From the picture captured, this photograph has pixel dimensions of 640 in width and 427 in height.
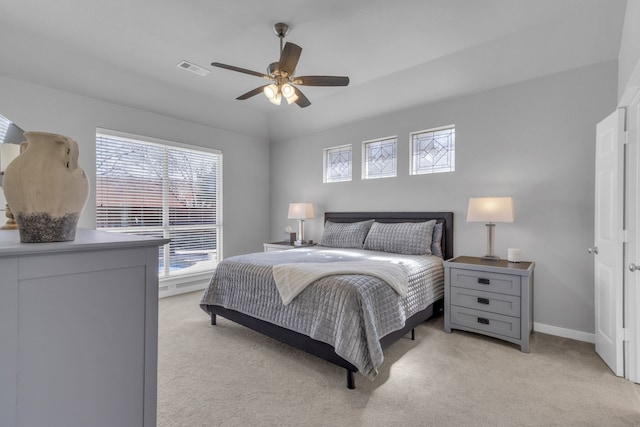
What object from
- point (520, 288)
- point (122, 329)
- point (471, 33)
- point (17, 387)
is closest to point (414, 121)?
point (471, 33)

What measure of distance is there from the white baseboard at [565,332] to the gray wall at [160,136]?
437cm

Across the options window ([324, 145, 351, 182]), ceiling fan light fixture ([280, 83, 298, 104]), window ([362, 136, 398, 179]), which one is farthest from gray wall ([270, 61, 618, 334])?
ceiling fan light fixture ([280, 83, 298, 104])

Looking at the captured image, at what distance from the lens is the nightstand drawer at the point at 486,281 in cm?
269

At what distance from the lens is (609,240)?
7.73 feet

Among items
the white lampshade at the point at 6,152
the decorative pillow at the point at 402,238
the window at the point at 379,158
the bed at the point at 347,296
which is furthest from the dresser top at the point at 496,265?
the white lampshade at the point at 6,152

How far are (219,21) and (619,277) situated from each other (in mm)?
3910

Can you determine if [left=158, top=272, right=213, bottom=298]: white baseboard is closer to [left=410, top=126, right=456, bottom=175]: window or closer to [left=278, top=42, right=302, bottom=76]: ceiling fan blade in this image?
[left=278, top=42, right=302, bottom=76]: ceiling fan blade

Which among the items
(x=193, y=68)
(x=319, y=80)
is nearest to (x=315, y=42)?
(x=319, y=80)

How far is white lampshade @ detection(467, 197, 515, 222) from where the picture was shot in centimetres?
298

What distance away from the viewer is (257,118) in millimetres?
5293

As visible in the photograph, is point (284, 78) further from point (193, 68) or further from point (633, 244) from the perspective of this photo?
point (633, 244)

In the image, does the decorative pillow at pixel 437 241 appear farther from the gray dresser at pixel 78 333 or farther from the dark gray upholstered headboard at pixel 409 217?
the gray dresser at pixel 78 333

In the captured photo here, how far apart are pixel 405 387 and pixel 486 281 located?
1.36m

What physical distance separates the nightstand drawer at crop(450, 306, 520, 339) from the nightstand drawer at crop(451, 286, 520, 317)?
0.04 meters
